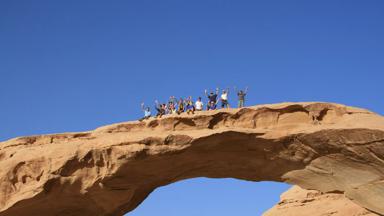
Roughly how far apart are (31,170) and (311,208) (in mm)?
13508

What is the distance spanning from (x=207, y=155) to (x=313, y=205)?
10.3m

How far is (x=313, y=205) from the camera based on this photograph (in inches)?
966

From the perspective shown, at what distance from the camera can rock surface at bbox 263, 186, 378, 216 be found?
73.2 ft

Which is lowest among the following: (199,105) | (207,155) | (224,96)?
(207,155)

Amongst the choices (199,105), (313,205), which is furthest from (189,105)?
(313,205)

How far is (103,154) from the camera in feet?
52.0

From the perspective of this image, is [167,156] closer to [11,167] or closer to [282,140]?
[282,140]

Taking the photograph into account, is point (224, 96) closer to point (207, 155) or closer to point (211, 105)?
point (211, 105)

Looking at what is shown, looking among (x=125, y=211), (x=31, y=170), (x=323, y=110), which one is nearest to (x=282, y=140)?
(x=323, y=110)

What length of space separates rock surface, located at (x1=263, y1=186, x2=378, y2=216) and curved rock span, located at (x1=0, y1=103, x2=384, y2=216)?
6.32 meters

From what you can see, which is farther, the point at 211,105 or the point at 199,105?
the point at 211,105

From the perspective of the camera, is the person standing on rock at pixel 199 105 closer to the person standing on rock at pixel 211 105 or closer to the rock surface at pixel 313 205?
the person standing on rock at pixel 211 105

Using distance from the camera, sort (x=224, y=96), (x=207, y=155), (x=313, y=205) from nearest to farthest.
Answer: (x=207, y=155) < (x=224, y=96) < (x=313, y=205)

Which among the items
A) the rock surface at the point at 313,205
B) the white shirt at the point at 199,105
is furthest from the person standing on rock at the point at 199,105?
the rock surface at the point at 313,205
